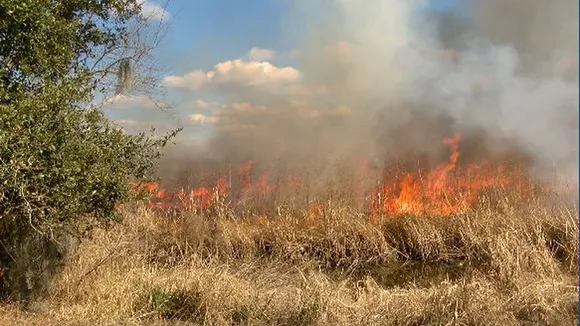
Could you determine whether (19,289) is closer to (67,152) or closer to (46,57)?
(67,152)

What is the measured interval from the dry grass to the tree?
33.0 inches

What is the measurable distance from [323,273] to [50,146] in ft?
19.8

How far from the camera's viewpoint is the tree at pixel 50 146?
6.66m

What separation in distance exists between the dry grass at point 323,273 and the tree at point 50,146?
33.0 inches

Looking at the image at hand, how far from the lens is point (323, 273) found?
1115cm

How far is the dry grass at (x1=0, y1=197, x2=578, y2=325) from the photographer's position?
24.7ft

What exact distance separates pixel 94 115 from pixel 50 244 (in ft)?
8.35

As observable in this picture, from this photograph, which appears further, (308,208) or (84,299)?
(308,208)

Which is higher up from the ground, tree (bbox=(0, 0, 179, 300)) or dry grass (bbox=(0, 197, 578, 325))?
tree (bbox=(0, 0, 179, 300))

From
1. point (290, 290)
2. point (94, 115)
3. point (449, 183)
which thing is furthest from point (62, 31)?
point (449, 183)

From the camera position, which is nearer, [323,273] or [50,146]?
[50,146]

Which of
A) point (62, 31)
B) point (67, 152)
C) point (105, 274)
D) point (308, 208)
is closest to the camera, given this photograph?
point (67, 152)

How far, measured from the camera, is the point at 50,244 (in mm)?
9141

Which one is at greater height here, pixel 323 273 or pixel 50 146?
pixel 50 146
